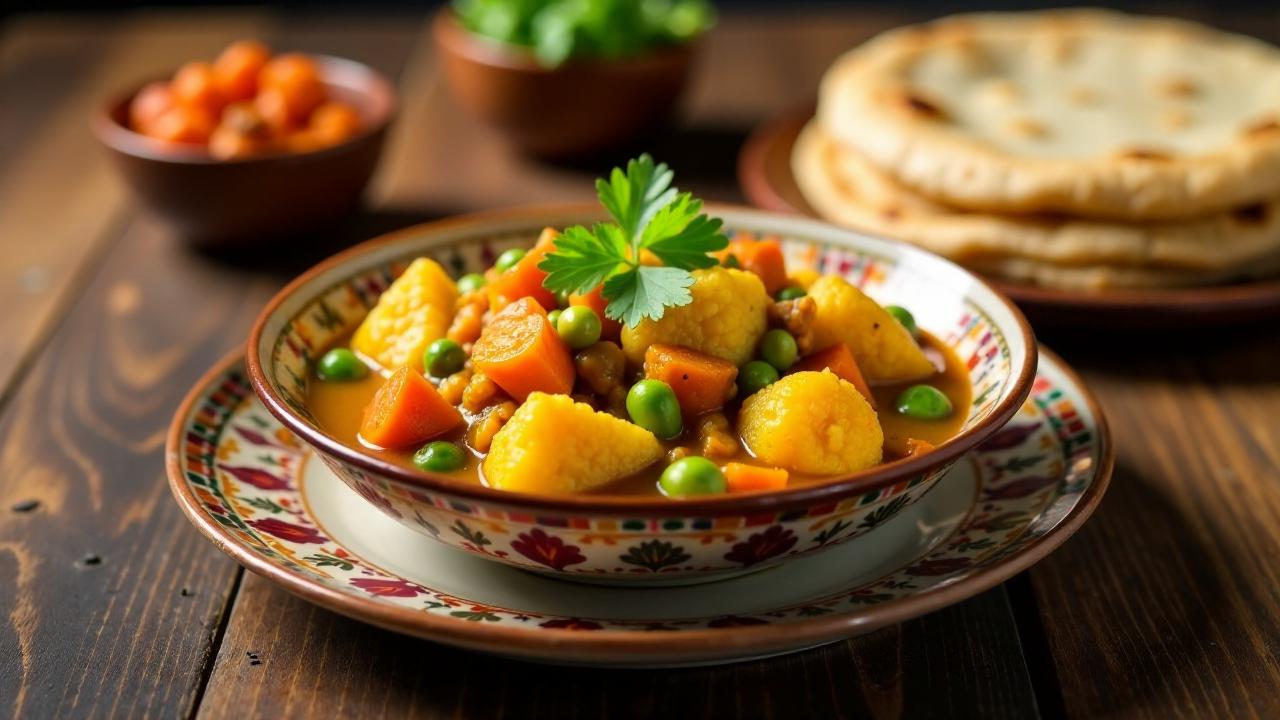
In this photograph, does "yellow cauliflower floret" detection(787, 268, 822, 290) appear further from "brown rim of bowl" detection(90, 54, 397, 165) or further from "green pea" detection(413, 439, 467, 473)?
"brown rim of bowl" detection(90, 54, 397, 165)

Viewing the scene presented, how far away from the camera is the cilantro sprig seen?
2828mm

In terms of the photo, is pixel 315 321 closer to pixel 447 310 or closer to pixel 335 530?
pixel 447 310

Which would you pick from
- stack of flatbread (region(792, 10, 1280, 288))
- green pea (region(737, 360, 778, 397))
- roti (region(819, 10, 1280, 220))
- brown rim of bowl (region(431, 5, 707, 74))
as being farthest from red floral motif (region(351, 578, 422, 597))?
brown rim of bowl (region(431, 5, 707, 74))

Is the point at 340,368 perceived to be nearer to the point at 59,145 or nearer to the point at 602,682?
the point at 602,682

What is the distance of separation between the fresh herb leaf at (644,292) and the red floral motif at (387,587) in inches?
28.6

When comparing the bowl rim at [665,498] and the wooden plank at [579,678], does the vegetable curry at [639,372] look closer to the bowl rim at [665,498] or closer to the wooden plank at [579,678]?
the bowl rim at [665,498]

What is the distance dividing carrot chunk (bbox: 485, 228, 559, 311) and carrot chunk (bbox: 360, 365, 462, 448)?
341 millimetres

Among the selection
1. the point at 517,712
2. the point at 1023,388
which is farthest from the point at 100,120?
the point at 1023,388

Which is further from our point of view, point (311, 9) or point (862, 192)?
point (311, 9)

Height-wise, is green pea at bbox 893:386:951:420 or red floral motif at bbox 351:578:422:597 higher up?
green pea at bbox 893:386:951:420

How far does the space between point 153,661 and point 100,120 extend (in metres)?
2.99

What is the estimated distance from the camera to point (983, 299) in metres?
3.19

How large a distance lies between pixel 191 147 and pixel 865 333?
2983mm

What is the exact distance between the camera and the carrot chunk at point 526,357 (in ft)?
9.03
